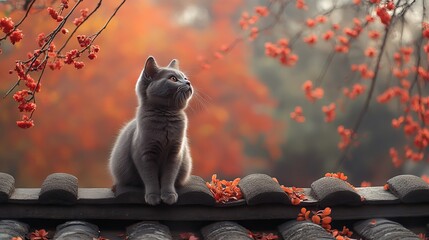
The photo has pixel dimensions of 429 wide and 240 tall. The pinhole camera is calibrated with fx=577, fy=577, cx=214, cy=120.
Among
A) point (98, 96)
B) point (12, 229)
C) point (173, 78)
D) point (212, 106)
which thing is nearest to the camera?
point (12, 229)

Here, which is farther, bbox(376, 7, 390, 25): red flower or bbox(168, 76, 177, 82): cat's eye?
bbox(376, 7, 390, 25): red flower

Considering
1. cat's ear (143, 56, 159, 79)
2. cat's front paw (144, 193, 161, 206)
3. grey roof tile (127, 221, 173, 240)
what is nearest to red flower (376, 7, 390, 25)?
cat's ear (143, 56, 159, 79)

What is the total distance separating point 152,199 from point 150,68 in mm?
676

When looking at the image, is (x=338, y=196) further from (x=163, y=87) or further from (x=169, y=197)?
(x=163, y=87)

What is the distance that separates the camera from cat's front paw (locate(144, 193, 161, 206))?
273 cm

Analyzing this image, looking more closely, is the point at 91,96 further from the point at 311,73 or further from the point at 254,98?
the point at 311,73

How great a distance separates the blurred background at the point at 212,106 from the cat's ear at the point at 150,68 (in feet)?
22.5

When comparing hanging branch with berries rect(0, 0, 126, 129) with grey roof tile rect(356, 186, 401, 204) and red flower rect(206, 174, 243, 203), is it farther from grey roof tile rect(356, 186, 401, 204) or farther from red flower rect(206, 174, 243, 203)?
grey roof tile rect(356, 186, 401, 204)

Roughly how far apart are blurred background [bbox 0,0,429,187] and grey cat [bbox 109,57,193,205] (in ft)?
22.5

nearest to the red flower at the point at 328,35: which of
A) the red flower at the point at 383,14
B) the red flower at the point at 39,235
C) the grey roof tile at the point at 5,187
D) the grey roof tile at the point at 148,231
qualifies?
the red flower at the point at 383,14

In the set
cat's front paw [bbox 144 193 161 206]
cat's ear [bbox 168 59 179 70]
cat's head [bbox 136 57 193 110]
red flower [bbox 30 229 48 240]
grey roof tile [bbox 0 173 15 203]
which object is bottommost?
red flower [bbox 30 229 48 240]

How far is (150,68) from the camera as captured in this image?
9.68ft

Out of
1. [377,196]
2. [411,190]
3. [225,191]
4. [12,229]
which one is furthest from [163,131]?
[411,190]

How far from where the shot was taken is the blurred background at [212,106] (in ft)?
34.3
